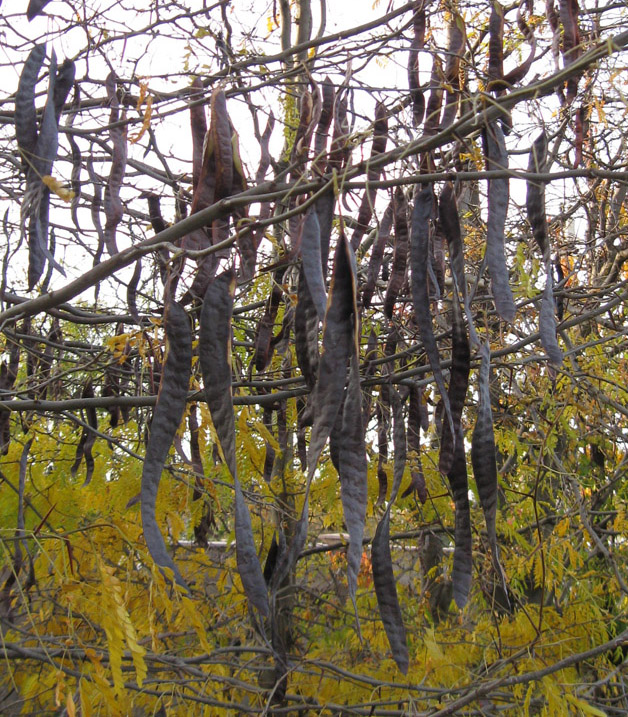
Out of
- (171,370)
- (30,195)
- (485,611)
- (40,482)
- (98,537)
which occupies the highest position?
(30,195)

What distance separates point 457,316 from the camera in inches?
54.7

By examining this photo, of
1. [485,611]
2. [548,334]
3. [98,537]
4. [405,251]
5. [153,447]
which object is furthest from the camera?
[485,611]

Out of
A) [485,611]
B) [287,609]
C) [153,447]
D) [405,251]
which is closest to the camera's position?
[153,447]

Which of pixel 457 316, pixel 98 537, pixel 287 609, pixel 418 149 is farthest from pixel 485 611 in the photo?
pixel 418 149

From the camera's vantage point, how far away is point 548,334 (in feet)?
4.95

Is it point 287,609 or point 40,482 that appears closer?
point 40,482

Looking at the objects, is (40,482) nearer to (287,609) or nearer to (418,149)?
(287,609)

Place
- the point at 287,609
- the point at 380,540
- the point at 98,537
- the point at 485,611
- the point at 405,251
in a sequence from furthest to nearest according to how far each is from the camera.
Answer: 1. the point at 485,611
2. the point at 287,609
3. the point at 98,537
4. the point at 405,251
5. the point at 380,540

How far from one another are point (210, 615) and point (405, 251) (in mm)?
3027

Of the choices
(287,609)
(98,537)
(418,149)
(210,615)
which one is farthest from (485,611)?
(418,149)

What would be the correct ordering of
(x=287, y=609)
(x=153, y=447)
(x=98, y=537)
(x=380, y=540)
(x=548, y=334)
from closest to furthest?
(x=153, y=447), (x=380, y=540), (x=548, y=334), (x=98, y=537), (x=287, y=609)

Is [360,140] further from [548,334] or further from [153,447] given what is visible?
[153,447]

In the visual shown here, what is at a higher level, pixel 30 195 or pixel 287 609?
pixel 30 195

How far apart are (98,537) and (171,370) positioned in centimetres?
257
